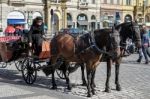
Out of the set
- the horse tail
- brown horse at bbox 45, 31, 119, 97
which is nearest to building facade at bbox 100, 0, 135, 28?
the horse tail

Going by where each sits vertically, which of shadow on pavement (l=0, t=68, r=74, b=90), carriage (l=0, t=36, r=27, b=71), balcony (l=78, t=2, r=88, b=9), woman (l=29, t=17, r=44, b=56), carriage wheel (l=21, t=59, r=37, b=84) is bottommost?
shadow on pavement (l=0, t=68, r=74, b=90)

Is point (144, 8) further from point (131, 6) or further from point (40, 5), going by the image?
point (40, 5)

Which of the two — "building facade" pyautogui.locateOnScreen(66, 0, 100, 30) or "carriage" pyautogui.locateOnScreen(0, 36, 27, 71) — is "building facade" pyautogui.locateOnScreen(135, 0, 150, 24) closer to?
"building facade" pyautogui.locateOnScreen(66, 0, 100, 30)

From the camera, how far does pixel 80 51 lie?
11.1 meters

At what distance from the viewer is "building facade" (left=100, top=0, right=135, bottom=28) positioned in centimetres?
6208

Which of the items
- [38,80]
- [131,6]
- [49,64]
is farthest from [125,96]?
[131,6]

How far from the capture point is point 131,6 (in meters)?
68.9

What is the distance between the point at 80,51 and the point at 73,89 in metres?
1.25

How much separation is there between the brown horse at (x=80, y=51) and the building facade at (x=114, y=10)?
157 feet

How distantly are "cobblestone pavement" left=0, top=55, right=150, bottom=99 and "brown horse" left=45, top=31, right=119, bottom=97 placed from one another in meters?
0.41

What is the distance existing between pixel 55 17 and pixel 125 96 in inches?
1762

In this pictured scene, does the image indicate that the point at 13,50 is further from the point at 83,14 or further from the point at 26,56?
the point at 83,14

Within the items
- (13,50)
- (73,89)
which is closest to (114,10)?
(13,50)

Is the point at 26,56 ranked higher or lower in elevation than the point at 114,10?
lower
